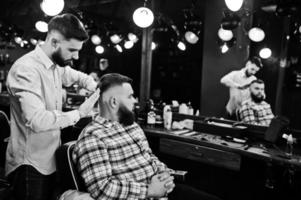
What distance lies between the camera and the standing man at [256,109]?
347cm

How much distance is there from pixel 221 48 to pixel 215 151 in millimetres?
2499

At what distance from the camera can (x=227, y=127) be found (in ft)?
10.7

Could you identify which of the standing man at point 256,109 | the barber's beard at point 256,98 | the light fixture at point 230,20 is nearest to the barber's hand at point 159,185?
the standing man at point 256,109

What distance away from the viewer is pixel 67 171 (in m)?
1.78

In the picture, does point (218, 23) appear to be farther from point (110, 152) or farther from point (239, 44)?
point (110, 152)

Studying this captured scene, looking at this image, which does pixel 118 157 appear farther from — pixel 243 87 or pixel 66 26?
pixel 243 87

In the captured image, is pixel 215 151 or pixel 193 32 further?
pixel 193 32

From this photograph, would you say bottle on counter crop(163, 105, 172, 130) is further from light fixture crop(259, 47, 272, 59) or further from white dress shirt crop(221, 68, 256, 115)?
light fixture crop(259, 47, 272, 59)

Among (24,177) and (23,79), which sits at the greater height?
(23,79)

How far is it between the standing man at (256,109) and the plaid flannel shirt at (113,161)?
1.79m

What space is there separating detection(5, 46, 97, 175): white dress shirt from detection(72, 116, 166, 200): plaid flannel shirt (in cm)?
17

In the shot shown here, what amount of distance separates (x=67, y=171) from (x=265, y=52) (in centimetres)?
378

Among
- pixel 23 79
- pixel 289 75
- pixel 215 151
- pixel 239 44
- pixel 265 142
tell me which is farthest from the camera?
pixel 289 75

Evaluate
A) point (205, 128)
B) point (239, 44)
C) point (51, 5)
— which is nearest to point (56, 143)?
point (205, 128)
